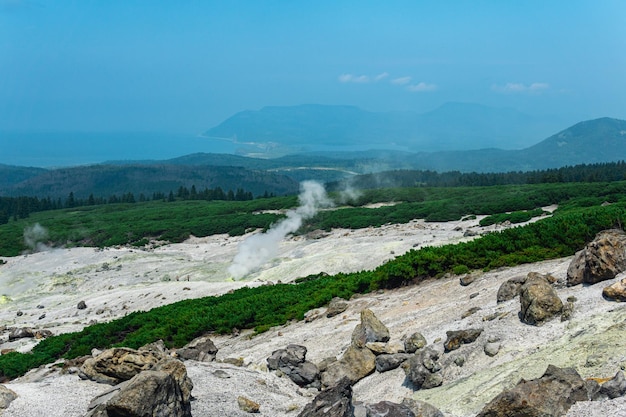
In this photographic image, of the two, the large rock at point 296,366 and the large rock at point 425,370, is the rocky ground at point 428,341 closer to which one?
the large rock at point 425,370

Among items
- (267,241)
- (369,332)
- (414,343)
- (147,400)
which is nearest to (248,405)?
(147,400)

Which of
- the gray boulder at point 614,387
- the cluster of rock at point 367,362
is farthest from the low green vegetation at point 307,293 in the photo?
the gray boulder at point 614,387

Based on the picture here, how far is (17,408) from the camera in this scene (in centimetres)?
1047

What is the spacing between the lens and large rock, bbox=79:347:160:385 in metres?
12.2

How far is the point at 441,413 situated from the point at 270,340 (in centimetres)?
894

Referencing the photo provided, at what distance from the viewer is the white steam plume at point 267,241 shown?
128 feet

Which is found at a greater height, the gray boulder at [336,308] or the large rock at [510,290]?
the large rock at [510,290]

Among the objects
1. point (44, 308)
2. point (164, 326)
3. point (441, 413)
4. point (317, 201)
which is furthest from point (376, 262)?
point (317, 201)

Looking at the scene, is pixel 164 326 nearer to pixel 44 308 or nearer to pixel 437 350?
pixel 437 350

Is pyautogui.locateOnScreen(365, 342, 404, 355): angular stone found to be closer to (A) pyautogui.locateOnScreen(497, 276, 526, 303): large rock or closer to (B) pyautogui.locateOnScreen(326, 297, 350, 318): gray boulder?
(A) pyautogui.locateOnScreen(497, 276, 526, 303): large rock

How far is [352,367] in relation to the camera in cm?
1312

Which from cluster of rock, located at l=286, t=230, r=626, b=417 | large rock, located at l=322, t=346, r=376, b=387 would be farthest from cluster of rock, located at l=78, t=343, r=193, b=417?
large rock, located at l=322, t=346, r=376, b=387

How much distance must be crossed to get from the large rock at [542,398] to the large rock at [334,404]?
1904 mm

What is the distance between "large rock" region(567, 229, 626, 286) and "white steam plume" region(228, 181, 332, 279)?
25.2 m
